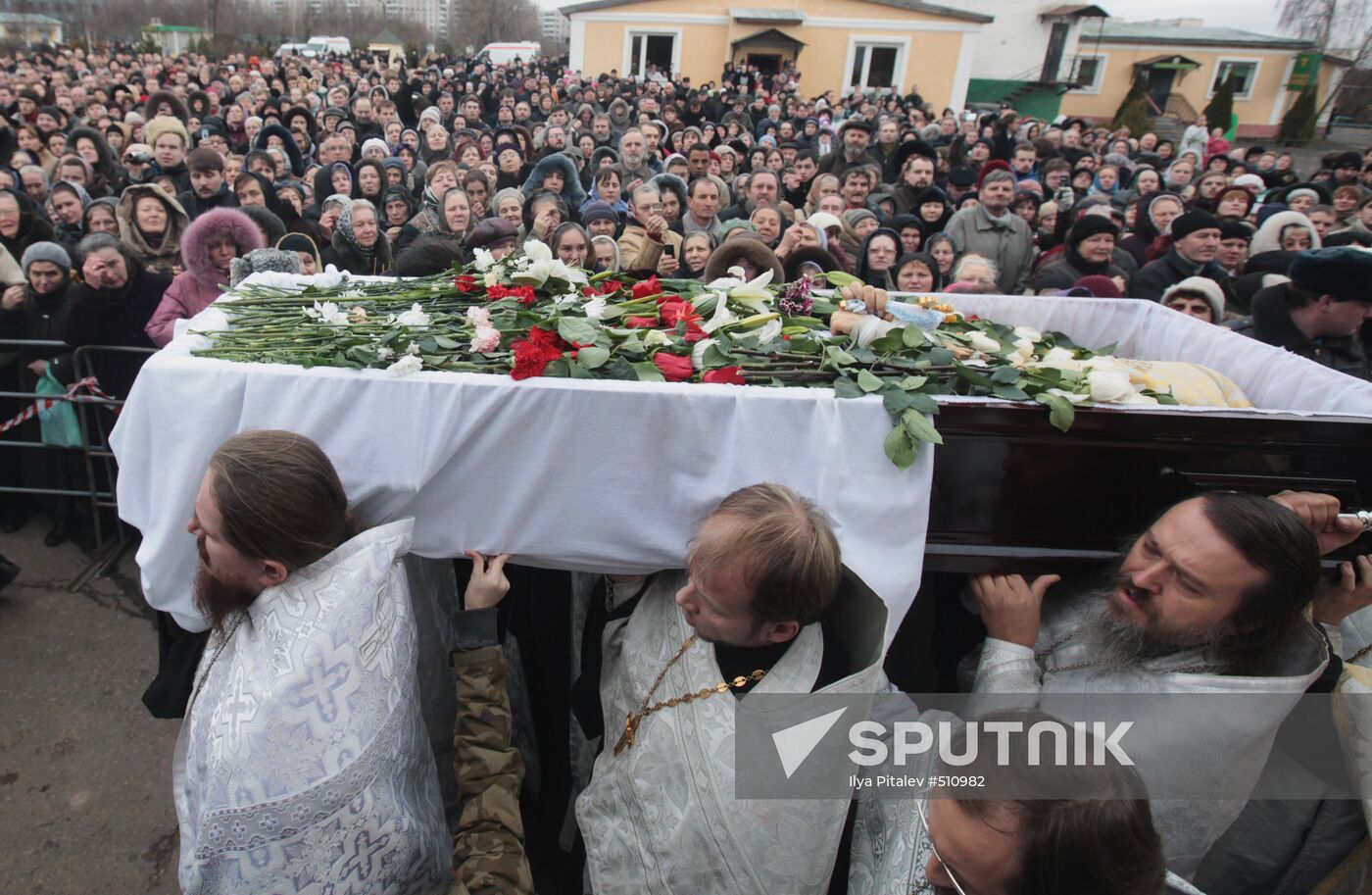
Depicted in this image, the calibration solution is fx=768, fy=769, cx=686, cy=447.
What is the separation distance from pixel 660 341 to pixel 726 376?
0.30 m

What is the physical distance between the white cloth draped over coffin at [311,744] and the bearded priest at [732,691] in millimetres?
456

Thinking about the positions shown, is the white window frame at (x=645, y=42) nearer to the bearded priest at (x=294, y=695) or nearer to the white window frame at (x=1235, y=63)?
the white window frame at (x=1235, y=63)

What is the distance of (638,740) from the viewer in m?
1.61

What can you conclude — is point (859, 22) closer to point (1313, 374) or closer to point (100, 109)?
point (100, 109)

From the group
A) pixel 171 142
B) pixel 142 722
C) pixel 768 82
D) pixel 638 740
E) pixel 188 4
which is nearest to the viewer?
pixel 638 740

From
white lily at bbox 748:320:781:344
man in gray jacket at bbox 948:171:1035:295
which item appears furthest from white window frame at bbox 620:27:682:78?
white lily at bbox 748:320:781:344

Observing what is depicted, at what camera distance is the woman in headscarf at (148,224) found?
4527mm

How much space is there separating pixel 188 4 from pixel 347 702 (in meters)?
62.5

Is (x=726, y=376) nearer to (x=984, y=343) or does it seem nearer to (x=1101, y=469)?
(x=984, y=343)

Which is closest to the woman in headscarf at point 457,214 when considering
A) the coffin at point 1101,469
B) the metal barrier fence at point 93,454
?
the metal barrier fence at point 93,454

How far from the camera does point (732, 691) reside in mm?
1477

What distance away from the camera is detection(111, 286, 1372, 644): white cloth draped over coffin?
1.83 m

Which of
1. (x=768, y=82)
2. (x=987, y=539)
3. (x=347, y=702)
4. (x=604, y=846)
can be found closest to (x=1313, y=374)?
(x=987, y=539)

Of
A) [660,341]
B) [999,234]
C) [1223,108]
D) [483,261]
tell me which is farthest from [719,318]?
[1223,108]
